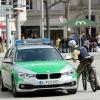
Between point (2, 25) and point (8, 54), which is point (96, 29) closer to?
point (2, 25)

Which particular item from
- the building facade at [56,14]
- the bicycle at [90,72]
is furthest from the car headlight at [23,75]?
the building facade at [56,14]

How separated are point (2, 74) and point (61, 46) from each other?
99.1 feet

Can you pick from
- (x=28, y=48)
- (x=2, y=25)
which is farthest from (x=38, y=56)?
(x=2, y=25)

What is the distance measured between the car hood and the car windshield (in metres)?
0.49

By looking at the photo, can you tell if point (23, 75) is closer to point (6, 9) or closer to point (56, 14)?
point (6, 9)

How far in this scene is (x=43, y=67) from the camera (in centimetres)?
1470

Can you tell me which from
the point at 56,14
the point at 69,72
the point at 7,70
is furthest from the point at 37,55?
the point at 56,14

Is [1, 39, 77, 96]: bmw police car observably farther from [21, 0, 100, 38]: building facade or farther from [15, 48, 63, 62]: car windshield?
[21, 0, 100, 38]: building facade

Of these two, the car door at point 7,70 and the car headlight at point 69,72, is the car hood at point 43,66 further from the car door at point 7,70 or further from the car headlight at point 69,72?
the car door at point 7,70

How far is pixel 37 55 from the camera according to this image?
1598 cm

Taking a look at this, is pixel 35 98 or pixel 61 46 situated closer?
pixel 35 98

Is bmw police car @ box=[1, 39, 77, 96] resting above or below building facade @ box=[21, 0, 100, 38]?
above

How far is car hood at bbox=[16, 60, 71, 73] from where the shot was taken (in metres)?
14.6

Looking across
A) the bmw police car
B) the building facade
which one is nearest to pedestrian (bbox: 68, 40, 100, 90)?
the bmw police car
